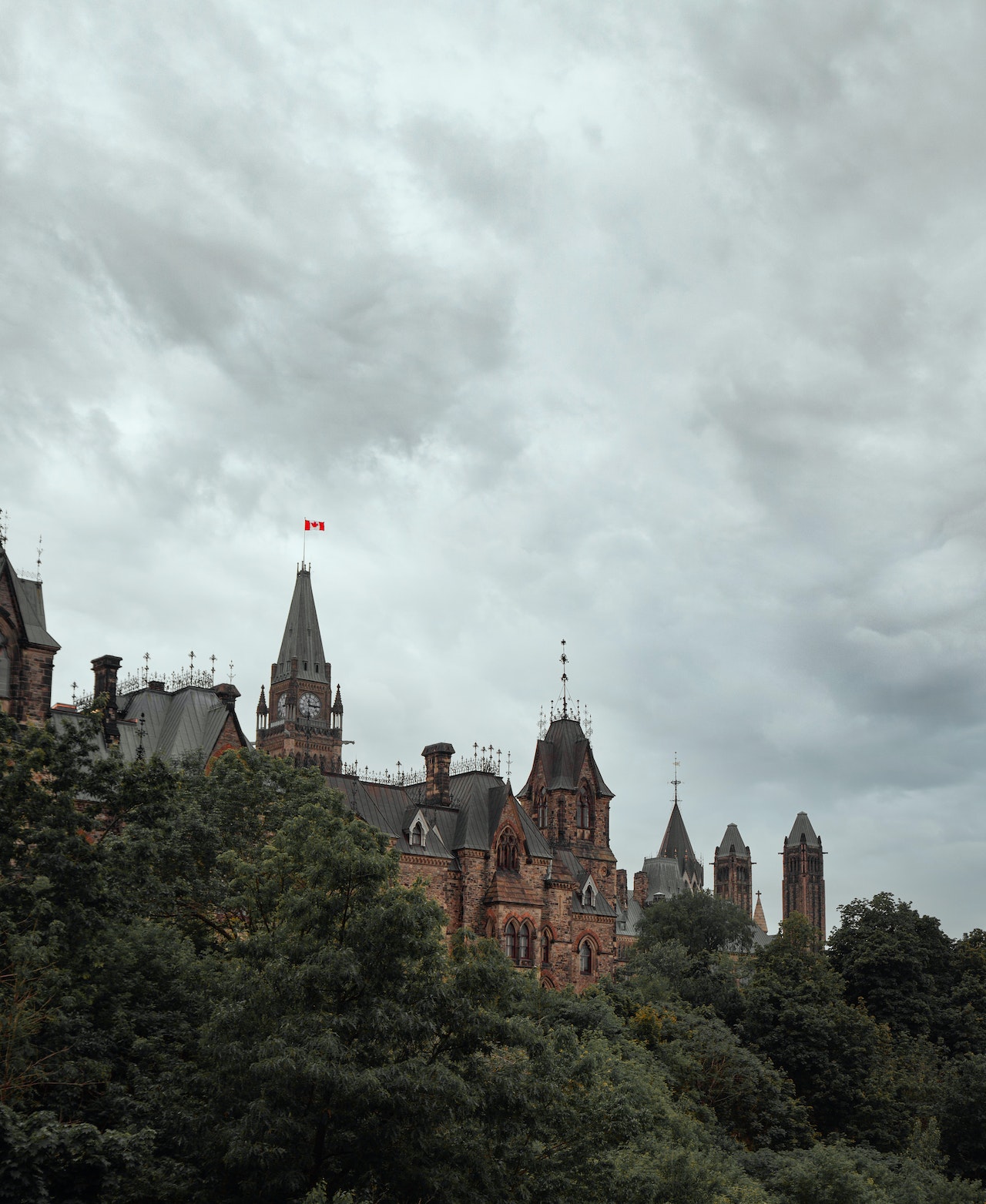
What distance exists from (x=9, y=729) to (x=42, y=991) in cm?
707

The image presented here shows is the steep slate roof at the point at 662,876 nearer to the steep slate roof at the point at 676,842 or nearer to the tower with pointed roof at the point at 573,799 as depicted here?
the steep slate roof at the point at 676,842

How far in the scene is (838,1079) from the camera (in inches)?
2361

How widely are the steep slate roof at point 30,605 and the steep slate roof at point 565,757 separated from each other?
146ft

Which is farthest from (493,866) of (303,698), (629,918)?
(629,918)

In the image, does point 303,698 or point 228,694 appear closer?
point 228,694

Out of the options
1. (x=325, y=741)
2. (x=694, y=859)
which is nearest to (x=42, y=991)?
(x=325, y=741)

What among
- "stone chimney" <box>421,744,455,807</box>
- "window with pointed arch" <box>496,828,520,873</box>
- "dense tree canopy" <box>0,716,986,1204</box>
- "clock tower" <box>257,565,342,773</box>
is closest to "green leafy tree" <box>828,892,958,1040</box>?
"window with pointed arch" <box>496,828,520,873</box>

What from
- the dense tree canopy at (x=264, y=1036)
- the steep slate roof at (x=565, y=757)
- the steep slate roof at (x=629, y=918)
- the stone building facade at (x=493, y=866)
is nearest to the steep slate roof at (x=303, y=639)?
the steep slate roof at (x=629, y=918)

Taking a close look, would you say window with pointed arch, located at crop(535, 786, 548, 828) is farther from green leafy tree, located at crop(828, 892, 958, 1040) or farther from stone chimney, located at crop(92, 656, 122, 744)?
stone chimney, located at crop(92, 656, 122, 744)

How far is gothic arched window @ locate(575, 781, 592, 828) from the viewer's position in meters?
88.4

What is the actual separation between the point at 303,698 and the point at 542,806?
6758 cm

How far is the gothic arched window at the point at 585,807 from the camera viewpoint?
8844 centimetres

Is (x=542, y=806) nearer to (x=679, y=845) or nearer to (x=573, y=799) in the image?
(x=573, y=799)

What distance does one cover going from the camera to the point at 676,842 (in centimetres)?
18350
